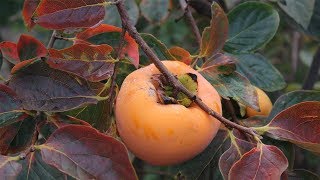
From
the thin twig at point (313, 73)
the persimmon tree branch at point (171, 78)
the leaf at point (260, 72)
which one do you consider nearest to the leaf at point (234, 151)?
the persimmon tree branch at point (171, 78)

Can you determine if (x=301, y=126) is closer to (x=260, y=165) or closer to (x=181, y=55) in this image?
(x=260, y=165)

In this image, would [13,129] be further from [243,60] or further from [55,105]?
[243,60]

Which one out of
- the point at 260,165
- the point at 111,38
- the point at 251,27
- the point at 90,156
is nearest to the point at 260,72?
the point at 251,27

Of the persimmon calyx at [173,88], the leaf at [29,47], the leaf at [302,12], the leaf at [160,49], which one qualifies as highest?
the leaf at [29,47]

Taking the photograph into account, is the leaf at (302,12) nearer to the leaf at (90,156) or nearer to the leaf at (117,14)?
the leaf at (117,14)

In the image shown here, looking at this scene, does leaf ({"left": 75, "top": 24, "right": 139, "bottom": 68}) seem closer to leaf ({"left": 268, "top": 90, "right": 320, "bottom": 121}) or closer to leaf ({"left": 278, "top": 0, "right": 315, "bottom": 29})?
leaf ({"left": 268, "top": 90, "right": 320, "bottom": 121})
